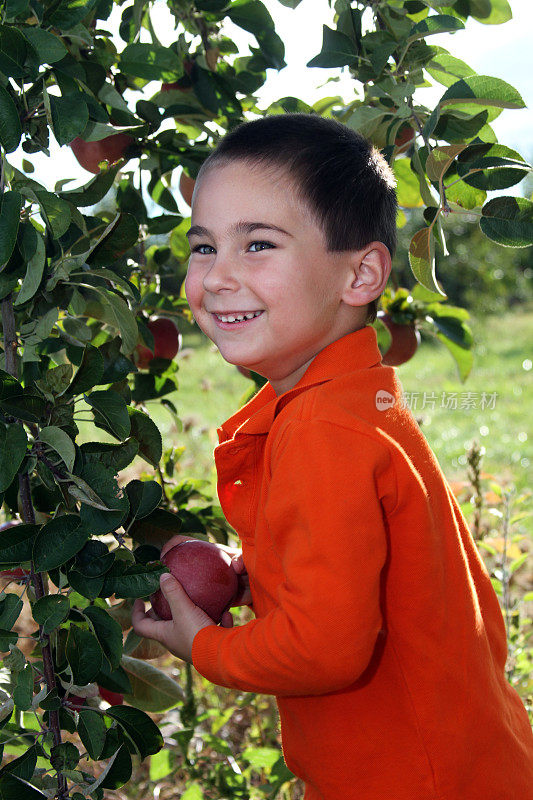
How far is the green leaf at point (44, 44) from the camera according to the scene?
3.27ft

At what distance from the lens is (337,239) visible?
3.72ft

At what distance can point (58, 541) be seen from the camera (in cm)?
96

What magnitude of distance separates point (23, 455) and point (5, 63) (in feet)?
1.49

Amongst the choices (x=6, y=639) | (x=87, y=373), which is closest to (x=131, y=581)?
(x=6, y=639)

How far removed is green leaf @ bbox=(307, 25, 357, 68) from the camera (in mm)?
1316

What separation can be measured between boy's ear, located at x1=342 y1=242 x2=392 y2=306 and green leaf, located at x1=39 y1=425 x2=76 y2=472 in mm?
433

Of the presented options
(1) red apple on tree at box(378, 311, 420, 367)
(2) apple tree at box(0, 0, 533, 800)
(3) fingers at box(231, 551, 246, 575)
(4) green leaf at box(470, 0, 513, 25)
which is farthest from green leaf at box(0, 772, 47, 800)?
(4) green leaf at box(470, 0, 513, 25)

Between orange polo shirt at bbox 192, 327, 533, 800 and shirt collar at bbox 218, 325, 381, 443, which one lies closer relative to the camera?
orange polo shirt at bbox 192, 327, 533, 800

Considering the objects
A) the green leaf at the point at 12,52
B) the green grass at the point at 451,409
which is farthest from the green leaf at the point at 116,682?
the green grass at the point at 451,409

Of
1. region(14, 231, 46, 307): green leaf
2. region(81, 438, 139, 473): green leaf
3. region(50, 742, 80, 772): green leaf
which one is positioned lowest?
region(50, 742, 80, 772): green leaf

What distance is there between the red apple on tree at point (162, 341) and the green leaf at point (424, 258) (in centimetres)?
53

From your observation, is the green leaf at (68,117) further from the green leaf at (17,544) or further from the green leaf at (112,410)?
the green leaf at (17,544)

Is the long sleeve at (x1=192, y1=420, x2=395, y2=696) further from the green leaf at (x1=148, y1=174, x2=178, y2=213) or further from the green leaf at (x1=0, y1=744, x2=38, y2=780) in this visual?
the green leaf at (x1=148, y1=174, x2=178, y2=213)

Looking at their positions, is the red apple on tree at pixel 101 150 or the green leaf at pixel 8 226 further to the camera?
the red apple on tree at pixel 101 150
